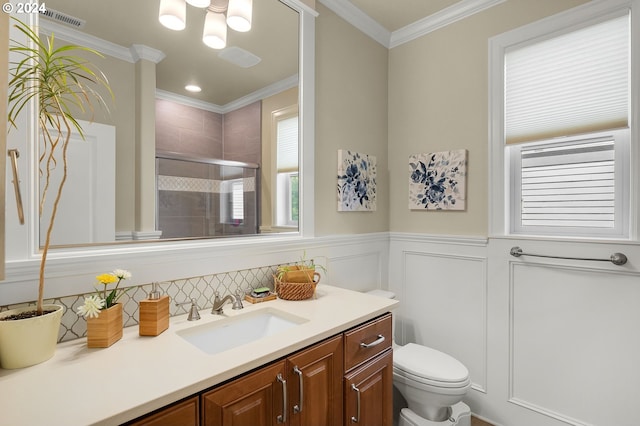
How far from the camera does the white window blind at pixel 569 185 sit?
67.7 inches

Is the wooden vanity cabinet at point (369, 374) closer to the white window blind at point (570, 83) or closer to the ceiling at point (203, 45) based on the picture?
the ceiling at point (203, 45)

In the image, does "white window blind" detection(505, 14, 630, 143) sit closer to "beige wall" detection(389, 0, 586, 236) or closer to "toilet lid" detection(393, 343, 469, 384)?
"beige wall" detection(389, 0, 586, 236)

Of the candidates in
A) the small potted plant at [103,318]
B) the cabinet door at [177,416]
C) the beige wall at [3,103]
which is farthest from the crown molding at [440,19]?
the cabinet door at [177,416]

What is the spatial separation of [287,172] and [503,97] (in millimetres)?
1441

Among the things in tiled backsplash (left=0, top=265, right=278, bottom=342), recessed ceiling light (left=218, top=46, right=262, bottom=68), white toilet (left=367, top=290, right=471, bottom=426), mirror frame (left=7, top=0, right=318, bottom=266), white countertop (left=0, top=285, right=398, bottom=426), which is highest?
recessed ceiling light (left=218, top=46, right=262, bottom=68)

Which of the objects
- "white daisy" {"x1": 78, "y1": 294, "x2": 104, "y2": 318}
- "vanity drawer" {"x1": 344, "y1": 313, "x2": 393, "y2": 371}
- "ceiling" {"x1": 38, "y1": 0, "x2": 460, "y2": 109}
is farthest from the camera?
"vanity drawer" {"x1": 344, "y1": 313, "x2": 393, "y2": 371}

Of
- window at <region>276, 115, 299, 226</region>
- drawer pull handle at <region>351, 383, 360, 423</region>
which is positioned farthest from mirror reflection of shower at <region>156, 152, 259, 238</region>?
drawer pull handle at <region>351, 383, 360, 423</region>

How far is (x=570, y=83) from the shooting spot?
1.80 meters

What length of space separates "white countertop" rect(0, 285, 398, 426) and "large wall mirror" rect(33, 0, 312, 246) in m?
0.42

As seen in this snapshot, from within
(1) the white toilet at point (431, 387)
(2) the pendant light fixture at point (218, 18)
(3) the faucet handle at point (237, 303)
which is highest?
(2) the pendant light fixture at point (218, 18)

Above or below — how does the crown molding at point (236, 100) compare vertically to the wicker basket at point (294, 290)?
above

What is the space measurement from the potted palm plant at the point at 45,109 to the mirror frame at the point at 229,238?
→ 0.10 ft

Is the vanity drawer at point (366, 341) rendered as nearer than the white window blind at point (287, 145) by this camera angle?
Yes

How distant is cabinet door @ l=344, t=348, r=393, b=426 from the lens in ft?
4.36
